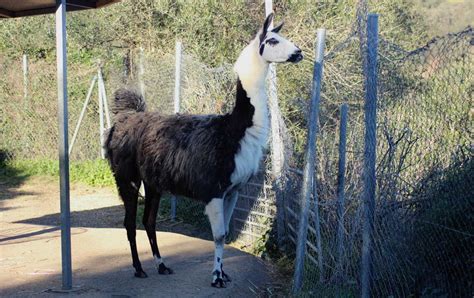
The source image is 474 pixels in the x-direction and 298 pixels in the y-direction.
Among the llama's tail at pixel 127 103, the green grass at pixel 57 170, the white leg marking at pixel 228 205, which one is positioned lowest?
the green grass at pixel 57 170

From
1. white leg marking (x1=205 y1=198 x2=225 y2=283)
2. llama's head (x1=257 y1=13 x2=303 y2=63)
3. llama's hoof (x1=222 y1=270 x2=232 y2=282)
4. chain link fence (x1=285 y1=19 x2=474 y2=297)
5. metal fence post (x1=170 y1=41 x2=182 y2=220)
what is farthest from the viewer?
metal fence post (x1=170 y1=41 x2=182 y2=220)

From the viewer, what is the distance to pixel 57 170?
1602cm

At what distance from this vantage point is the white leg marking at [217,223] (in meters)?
6.76

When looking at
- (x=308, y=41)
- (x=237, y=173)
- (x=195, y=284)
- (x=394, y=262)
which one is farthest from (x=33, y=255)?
(x=308, y=41)

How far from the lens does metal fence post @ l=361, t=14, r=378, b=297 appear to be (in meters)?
5.31

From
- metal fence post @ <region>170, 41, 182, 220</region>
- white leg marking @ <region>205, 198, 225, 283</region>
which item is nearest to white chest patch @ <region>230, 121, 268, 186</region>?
white leg marking @ <region>205, 198, 225, 283</region>

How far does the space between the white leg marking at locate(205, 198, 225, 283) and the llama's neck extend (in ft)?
2.58

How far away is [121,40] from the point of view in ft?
59.5

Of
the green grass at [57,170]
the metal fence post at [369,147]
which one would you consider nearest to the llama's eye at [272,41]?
the metal fence post at [369,147]

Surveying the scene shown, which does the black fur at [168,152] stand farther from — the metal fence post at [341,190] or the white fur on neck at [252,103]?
the metal fence post at [341,190]

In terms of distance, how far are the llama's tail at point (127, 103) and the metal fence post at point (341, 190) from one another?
271cm

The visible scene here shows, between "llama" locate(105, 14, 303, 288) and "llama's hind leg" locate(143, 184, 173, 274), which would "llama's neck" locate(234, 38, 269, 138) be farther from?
"llama's hind leg" locate(143, 184, 173, 274)

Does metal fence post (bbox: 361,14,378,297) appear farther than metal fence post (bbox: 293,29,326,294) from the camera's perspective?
No

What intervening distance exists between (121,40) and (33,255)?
11.0 m
